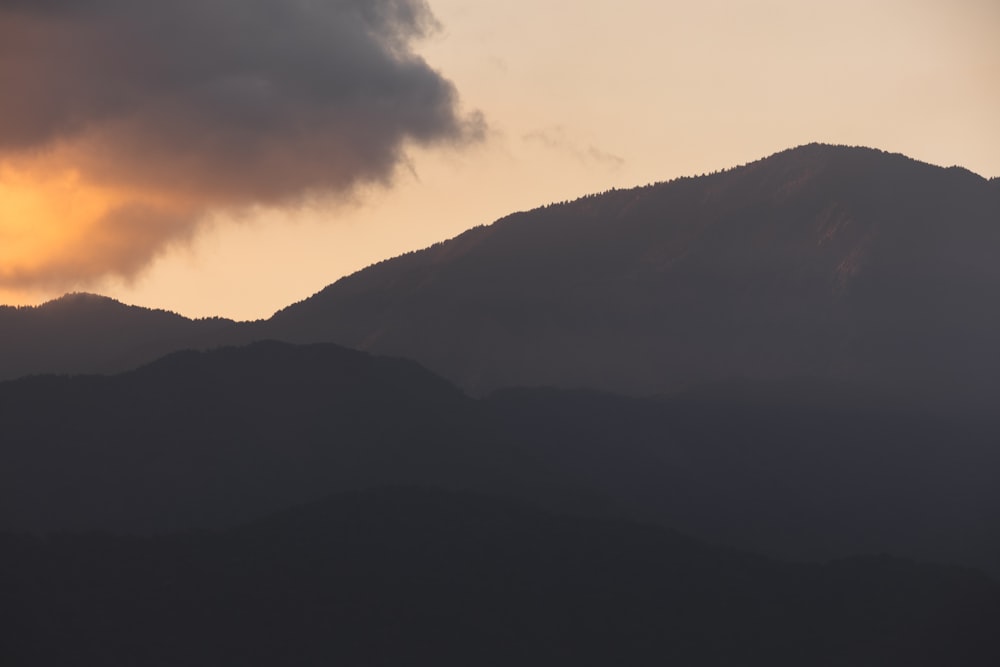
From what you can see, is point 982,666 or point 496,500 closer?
point 982,666

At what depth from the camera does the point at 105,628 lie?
526 ft

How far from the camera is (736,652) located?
169125 millimetres

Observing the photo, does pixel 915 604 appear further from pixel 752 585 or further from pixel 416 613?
Answer: pixel 416 613

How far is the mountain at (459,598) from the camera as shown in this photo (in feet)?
530

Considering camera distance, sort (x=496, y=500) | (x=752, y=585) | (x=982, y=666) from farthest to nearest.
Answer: (x=496, y=500) < (x=752, y=585) < (x=982, y=666)

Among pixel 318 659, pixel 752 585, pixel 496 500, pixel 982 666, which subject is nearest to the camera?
pixel 318 659

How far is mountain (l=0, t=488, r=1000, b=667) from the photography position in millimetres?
161500

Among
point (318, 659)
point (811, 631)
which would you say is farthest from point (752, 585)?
point (318, 659)

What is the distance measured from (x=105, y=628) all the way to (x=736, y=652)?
55.2 metres

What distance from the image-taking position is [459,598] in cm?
17188

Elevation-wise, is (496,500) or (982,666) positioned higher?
(496,500)

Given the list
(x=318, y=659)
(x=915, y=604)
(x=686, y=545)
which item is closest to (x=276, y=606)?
(x=318, y=659)

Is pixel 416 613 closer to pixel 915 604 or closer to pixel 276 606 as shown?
pixel 276 606

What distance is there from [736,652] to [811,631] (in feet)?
30.6
